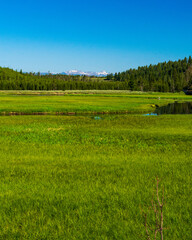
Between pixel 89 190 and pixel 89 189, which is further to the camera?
pixel 89 189

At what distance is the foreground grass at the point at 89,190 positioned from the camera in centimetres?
699

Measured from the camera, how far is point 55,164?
14328 millimetres

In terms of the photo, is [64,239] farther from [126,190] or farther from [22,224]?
[126,190]

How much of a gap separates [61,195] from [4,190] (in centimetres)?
258

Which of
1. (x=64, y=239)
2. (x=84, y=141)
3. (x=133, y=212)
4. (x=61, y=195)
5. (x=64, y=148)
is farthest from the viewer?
(x=84, y=141)

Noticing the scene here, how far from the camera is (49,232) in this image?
6867 mm

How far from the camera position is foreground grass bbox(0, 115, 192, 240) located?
22.9ft

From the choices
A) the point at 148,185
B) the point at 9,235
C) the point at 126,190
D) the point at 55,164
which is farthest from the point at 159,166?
the point at 9,235

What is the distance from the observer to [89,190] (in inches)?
389

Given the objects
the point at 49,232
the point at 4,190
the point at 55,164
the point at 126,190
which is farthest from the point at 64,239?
the point at 55,164

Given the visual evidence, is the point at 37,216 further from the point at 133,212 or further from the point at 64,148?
the point at 64,148

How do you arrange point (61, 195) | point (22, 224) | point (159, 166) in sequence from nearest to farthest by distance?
point (22, 224) < point (61, 195) < point (159, 166)

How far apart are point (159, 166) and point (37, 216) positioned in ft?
26.8

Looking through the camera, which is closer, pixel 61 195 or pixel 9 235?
pixel 9 235
